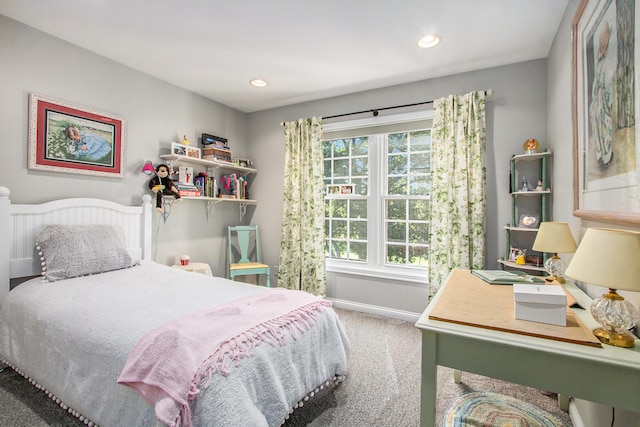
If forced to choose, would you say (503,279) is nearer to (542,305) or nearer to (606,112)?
(542,305)

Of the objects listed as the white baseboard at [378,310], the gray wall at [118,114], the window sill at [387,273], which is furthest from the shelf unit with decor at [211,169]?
the white baseboard at [378,310]

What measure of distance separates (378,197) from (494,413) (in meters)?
2.23

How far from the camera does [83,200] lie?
8.61ft

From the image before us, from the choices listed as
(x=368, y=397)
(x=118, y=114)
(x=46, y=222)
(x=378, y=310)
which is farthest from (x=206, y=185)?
(x=368, y=397)

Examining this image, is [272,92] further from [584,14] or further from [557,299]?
[557,299]

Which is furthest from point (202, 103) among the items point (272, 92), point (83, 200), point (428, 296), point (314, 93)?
point (428, 296)

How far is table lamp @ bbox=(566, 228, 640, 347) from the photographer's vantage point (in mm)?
831

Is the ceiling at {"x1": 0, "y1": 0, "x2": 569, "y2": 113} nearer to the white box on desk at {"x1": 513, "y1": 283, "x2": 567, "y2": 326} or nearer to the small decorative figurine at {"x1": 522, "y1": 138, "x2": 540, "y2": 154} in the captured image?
the small decorative figurine at {"x1": 522, "y1": 138, "x2": 540, "y2": 154}

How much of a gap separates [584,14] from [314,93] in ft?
8.32

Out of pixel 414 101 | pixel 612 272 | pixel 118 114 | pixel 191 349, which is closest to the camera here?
pixel 612 272

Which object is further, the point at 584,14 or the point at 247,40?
the point at 247,40

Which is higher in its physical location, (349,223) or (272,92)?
(272,92)

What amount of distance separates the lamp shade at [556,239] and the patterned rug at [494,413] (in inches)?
38.1

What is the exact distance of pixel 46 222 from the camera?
2.40m
